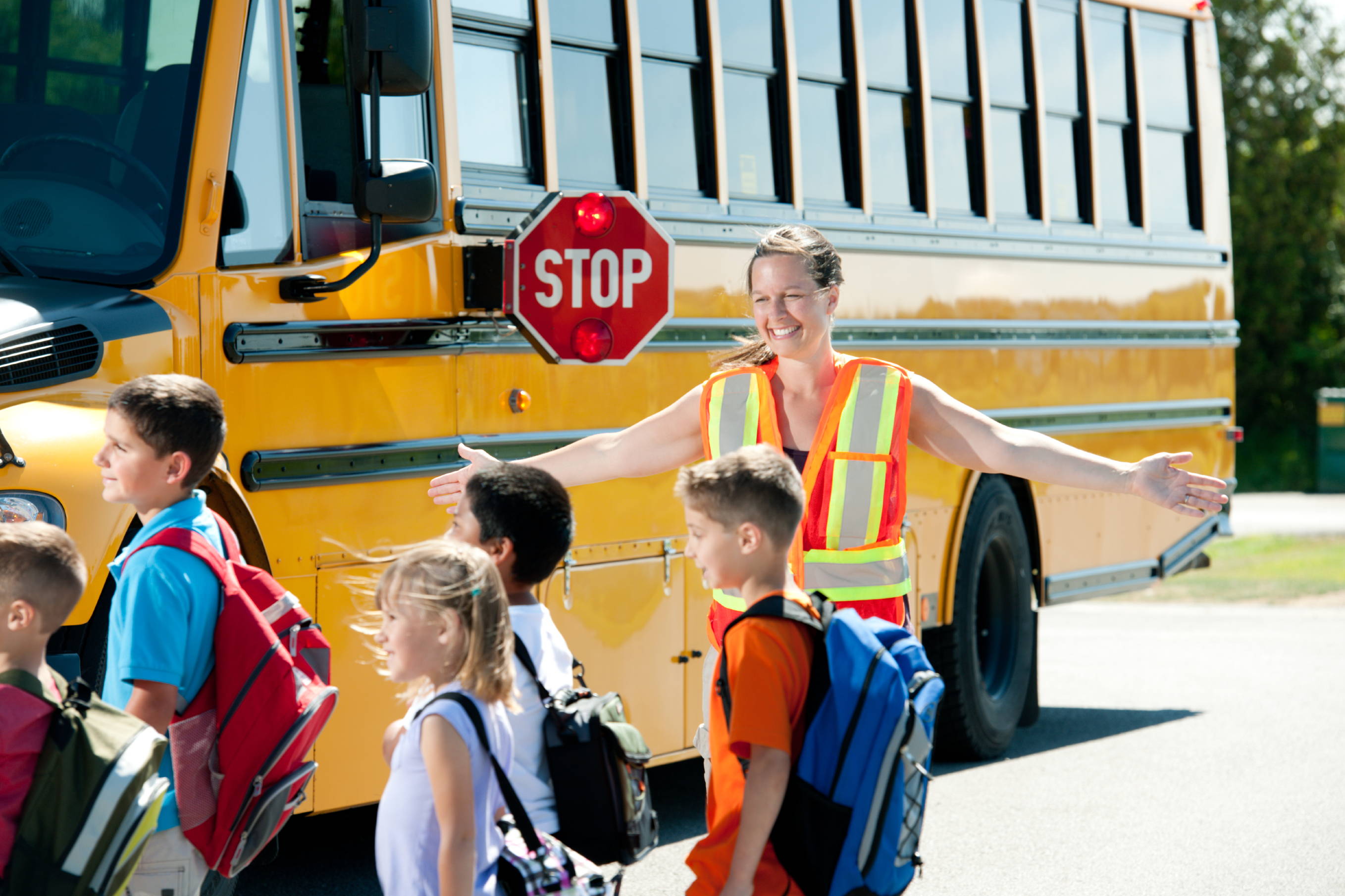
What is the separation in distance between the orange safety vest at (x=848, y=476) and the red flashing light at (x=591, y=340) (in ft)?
4.31

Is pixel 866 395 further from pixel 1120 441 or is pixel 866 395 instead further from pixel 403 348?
pixel 1120 441

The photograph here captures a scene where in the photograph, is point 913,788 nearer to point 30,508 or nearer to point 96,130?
point 30,508

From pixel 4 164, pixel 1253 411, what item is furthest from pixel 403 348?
pixel 1253 411

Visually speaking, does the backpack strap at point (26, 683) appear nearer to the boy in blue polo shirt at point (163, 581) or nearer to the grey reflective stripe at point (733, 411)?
the boy in blue polo shirt at point (163, 581)

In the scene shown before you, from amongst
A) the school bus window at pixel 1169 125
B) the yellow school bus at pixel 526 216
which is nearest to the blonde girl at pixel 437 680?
the yellow school bus at pixel 526 216

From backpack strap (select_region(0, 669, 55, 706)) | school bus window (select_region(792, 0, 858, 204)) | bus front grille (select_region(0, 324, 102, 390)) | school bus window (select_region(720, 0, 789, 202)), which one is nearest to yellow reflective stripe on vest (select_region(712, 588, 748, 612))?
backpack strap (select_region(0, 669, 55, 706))

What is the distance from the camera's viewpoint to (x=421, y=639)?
2.65m

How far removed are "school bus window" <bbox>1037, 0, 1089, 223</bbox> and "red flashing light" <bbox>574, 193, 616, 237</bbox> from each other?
314cm

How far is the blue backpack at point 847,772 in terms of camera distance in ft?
9.00

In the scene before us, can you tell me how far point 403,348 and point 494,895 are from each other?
89.2 inches

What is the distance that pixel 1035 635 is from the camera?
7809 millimetres

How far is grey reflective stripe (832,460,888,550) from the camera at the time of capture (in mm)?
3635

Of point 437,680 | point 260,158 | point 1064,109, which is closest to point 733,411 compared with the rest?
point 437,680

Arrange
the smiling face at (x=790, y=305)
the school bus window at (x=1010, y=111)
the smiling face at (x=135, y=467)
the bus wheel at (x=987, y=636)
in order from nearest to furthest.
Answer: the smiling face at (x=135, y=467)
the smiling face at (x=790, y=305)
the bus wheel at (x=987, y=636)
the school bus window at (x=1010, y=111)
